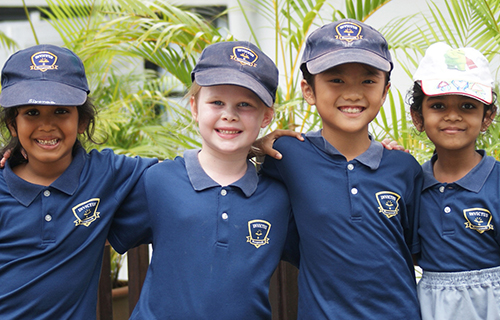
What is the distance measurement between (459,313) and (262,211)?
80 centimetres

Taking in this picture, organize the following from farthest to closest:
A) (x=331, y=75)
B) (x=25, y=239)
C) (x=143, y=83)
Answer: (x=143, y=83) → (x=331, y=75) → (x=25, y=239)

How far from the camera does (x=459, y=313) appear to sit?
186 cm

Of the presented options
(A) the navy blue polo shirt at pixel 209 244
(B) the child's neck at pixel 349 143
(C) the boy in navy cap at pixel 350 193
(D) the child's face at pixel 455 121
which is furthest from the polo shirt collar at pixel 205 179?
(D) the child's face at pixel 455 121

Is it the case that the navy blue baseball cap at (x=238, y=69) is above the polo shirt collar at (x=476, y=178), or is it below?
above

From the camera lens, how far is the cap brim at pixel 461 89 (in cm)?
192

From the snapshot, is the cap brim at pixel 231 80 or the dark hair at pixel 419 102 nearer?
the cap brim at pixel 231 80

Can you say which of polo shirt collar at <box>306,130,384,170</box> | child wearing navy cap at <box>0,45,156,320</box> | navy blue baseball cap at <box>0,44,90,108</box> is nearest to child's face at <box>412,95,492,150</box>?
polo shirt collar at <box>306,130,384,170</box>

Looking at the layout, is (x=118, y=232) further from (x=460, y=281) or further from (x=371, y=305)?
(x=460, y=281)

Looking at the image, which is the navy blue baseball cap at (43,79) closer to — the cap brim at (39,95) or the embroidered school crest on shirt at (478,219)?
the cap brim at (39,95)

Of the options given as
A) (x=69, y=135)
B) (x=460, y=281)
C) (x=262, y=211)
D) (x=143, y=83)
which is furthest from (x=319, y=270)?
(x=143, y=83)

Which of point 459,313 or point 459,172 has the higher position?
point 459,172

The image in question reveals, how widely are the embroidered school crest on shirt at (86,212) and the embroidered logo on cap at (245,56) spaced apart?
75cm

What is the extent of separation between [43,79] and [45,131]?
19cm

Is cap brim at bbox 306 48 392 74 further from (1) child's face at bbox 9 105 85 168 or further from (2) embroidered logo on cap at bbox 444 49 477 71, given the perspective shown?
(1) child's face at bbox 9 105 85 168
